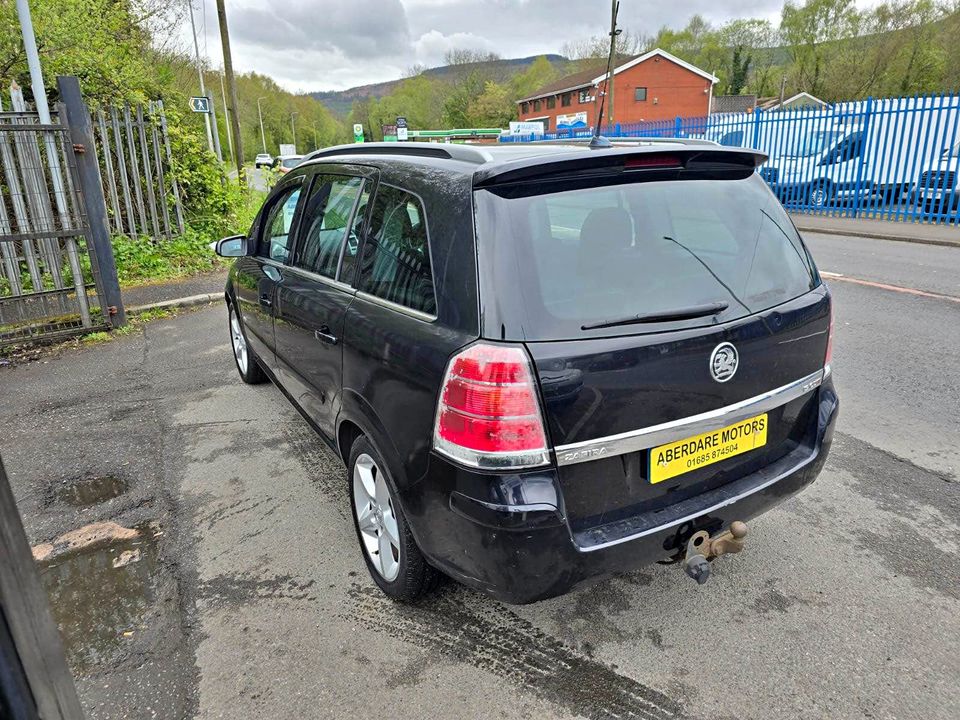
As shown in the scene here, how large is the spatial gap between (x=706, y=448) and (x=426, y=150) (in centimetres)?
158

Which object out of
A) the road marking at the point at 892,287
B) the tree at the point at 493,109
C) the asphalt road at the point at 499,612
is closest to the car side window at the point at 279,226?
the asphalt road at the point at 499,612

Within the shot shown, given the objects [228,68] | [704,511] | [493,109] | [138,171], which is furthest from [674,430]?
[493,109]

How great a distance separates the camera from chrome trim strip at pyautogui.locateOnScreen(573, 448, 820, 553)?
6.63 feet

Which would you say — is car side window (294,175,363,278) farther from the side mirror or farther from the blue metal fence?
the blue metal fence

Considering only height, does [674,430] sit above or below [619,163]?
below

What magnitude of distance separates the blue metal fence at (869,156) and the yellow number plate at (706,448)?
9964 mm

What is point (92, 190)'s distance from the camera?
6305mm

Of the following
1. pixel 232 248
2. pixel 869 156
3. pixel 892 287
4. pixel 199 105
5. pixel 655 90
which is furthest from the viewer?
pixel 655 90

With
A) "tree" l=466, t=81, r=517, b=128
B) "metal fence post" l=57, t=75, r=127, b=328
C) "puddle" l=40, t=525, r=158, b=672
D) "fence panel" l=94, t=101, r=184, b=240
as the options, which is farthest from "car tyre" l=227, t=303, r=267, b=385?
"tree" l=466, t=81, r=517, b=128

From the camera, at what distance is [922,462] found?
363 cm

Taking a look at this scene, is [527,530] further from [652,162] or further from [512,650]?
[652,162]

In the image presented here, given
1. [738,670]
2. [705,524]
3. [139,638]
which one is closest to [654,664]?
[738,670]

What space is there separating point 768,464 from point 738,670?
0.75 metres

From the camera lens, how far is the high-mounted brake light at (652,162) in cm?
223
